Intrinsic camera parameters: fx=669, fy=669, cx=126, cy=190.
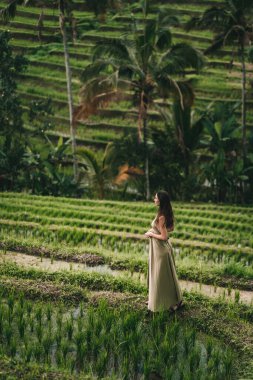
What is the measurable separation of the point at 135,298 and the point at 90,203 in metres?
5.55

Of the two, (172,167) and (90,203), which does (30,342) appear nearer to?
(90,203)

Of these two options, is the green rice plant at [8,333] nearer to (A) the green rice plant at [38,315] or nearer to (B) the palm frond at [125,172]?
(A) the green rice plant at [38,315]

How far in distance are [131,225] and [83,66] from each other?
11.4 meters

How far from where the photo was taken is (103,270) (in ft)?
27.0

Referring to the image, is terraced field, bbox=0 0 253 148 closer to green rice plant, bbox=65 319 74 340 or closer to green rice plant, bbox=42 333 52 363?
green rice plant, bbox=65 319 74 340

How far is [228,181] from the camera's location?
13.1 metres

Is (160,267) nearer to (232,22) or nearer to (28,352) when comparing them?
(28,352)

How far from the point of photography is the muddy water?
7.46 meters

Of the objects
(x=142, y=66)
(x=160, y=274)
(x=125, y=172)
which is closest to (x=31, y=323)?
(x=160, y=274)

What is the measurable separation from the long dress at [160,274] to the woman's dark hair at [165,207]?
135 mm

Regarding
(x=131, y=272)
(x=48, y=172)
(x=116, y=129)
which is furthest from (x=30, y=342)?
(x=116, y=129)

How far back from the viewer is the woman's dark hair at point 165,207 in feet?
20.0

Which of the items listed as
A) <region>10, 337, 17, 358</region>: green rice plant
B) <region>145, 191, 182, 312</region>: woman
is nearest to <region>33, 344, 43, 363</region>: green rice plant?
<region>10, 337, 17, 358</region>: green rice plant

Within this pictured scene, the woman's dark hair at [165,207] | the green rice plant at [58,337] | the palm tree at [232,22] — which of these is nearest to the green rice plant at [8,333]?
the green rice plant at [58,337]
